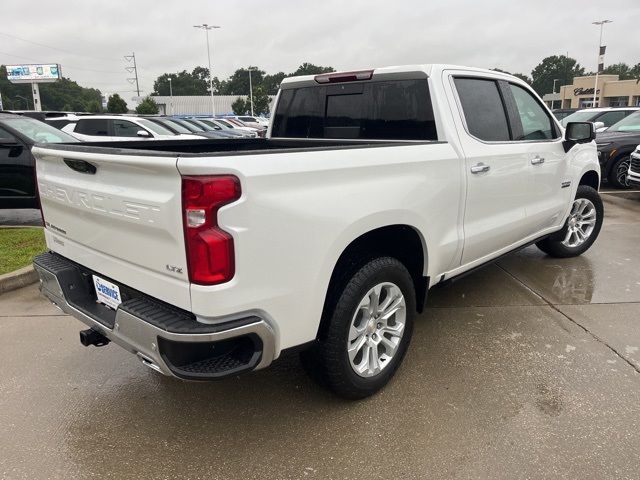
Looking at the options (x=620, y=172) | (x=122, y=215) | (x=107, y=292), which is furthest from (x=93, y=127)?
(x=620, y=172)

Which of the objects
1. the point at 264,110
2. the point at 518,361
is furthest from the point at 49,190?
the point at 264,110

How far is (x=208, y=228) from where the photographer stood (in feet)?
6.62

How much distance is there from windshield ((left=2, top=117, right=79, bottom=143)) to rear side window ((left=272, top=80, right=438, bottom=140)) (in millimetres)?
4081

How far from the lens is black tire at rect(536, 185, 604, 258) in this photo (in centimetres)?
533

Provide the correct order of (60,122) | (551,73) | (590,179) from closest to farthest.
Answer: (590,179), (60,122), (551,73)

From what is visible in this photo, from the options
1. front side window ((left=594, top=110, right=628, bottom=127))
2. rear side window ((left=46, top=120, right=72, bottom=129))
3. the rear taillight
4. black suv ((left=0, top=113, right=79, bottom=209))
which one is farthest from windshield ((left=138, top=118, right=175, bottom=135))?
the rear taillight

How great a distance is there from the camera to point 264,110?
75250 millimetres

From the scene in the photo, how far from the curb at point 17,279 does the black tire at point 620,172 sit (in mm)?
10490

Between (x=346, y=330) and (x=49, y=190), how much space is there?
1.88 m

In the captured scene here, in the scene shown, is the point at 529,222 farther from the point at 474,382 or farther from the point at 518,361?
the point at 474,382

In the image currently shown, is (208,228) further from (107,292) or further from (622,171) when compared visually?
(622,171)

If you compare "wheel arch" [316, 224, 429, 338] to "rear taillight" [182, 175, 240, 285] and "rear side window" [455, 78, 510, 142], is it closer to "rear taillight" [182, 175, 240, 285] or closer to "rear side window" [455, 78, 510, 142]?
"rear taillight" [182, 175, 240, 285]

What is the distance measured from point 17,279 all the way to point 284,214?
386cm

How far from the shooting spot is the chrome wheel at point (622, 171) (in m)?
10.2
